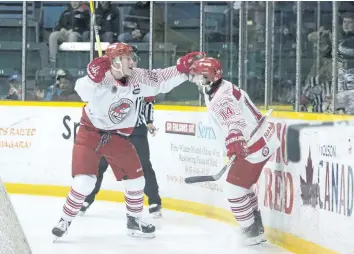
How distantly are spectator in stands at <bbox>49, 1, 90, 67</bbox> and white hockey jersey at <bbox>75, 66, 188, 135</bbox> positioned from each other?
273cm

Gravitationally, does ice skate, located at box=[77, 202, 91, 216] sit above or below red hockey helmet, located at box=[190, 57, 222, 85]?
below

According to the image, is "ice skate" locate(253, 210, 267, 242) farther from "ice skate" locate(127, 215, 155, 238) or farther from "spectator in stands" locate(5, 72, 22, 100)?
"spectator in stands" locate(5, 72, 22, 100)

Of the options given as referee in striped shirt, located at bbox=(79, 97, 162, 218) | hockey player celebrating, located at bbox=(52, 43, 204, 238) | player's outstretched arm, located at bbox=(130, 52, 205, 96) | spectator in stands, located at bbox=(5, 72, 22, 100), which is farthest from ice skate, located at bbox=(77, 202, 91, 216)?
spectator in stands, located at bbox=(5, 72, 22, 100)

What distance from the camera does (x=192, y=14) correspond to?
6.22 metres

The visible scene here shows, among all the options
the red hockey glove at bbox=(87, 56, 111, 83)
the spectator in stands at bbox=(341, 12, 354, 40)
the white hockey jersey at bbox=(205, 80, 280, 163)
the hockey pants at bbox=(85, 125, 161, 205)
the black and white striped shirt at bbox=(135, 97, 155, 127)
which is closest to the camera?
the white hockey jersey at bbox=(205, 80, 280, 163)

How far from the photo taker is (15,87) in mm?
6453

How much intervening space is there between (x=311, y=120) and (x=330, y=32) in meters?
1.39

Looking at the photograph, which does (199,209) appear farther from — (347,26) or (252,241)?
(347,26)

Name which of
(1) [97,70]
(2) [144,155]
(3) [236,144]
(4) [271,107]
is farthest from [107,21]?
(3) [236,144]

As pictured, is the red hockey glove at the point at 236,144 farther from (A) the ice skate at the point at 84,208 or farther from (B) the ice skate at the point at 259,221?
(A) the ice skate at the point at 84,208

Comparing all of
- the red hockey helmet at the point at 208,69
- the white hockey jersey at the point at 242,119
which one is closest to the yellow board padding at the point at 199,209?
the white hockey jersey at the point at 242,119

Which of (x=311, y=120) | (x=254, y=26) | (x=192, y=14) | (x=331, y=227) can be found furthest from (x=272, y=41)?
(x=331, y=227)

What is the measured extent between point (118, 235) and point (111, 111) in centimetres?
75

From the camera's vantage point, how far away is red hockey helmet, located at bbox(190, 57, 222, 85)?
12.0 feet
